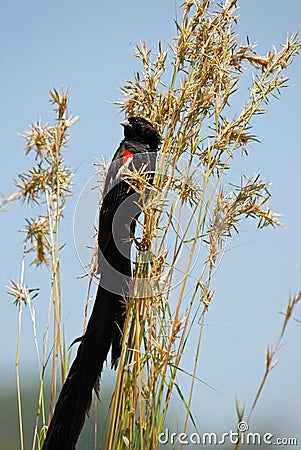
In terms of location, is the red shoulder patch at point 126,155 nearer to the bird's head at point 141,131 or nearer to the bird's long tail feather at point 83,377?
the bird's head at point 141,131

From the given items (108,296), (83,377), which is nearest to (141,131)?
(108,296)

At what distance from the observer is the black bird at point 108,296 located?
1426mm

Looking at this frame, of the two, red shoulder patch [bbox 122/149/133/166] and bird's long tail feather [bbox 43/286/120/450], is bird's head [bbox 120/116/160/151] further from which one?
bird's long tail feather [bbox 43/286/120/450]

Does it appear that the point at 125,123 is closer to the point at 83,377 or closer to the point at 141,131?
the point at 141,131

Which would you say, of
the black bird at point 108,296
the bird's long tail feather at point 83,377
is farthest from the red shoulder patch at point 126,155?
the bird's long tail feather at point 83,377

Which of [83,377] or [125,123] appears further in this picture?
[125,123]

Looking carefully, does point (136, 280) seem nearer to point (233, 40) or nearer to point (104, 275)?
point (104, 275)

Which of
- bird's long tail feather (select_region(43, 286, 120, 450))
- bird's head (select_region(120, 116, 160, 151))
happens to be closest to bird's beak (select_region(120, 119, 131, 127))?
bird's head (select_region(120, 116, 160, 151))

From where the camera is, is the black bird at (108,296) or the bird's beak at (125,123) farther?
the bird's beak at (125,123)

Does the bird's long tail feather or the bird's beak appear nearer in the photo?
the bird's long tail feather

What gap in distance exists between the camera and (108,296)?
1.48m

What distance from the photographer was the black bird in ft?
4.68

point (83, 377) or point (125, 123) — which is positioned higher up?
point (125, 123)

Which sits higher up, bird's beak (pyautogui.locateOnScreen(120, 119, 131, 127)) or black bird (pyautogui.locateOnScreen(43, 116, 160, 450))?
bird's beak (pyautogui.locateOnScreen(120, 119, 131, 127))
